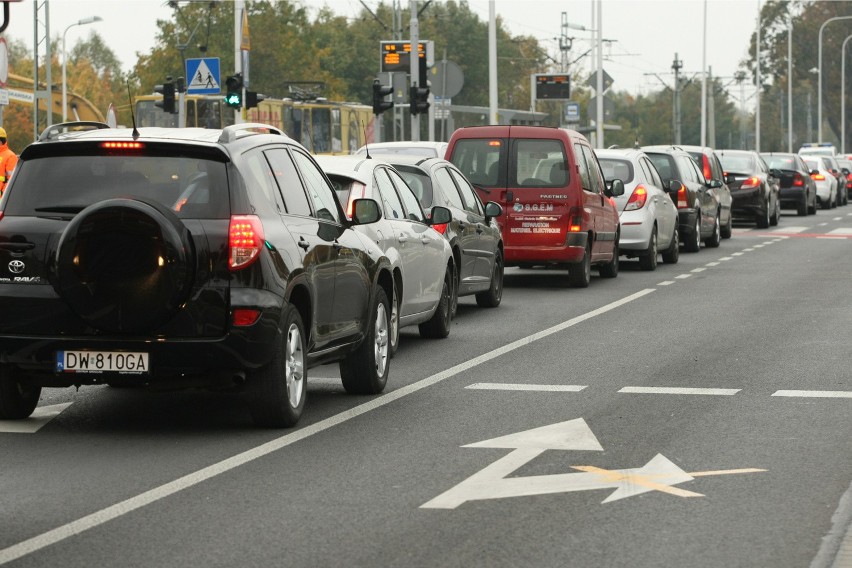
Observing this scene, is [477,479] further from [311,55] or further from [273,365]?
[311,55]

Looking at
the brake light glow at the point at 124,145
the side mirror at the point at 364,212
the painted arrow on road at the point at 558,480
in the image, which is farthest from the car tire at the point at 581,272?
the brake light glow at the point at 124,145

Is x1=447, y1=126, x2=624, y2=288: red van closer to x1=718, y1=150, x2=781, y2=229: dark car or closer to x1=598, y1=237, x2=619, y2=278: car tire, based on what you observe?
x1=598, y1=237, x2=619, y2=278: car tire

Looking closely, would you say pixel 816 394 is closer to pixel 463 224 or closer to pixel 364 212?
pixel 364 212

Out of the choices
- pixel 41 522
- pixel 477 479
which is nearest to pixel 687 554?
pixel 477 479

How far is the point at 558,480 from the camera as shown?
7824 millimetres

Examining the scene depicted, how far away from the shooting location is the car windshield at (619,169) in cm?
2373

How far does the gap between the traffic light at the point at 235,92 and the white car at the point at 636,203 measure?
13476mm

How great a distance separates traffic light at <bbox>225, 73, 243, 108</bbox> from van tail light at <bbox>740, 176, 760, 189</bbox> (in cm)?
1124

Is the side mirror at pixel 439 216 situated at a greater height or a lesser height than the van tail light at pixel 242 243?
greater

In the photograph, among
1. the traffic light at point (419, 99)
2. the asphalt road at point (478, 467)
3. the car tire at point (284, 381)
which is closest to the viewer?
the asphalt road at point (478, 467)

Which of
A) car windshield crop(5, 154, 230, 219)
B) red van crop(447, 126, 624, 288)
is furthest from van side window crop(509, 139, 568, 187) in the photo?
car windshield crop(5, 154, 230, 219)

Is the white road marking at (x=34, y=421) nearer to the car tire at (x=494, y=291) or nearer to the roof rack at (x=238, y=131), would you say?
the roof rack at (x=238, y=131)

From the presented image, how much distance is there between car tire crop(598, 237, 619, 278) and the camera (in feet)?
72.8

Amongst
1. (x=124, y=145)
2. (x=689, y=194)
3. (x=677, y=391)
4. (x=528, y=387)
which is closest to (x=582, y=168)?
(x=689, y=194)
